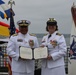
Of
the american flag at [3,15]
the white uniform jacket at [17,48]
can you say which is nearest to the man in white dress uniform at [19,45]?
the white uniform jacket at [17,48]

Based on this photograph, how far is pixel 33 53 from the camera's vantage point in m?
6.07

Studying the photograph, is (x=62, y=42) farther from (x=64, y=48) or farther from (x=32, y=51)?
(x=32, y=51)

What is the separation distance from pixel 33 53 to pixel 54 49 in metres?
0.39

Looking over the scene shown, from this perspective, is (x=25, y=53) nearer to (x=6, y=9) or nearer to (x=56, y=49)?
(x=56, y=49)

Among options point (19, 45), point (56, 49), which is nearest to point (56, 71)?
point (56, 49)

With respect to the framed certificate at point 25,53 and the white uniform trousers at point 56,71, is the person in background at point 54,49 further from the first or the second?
the framed certificate at point 25,53

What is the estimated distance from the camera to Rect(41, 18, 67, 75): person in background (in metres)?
6.00

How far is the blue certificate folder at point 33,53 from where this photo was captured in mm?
6031

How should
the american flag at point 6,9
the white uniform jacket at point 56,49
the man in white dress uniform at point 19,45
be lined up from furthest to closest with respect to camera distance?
the american flag at point 6,9, the man in white dress uniform at point 19,45, the white uniform jacket at point 56,49

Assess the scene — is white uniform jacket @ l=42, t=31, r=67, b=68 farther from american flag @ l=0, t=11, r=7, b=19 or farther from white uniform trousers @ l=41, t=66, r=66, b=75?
american flag @ l=0, t=11, r=7, b=19

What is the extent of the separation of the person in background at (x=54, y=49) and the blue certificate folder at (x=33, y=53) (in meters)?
0.09

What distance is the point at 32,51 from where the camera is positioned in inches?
240

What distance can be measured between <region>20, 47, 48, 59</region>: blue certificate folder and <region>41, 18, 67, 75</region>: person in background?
86 millimetres

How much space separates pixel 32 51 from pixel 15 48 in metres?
0.33
